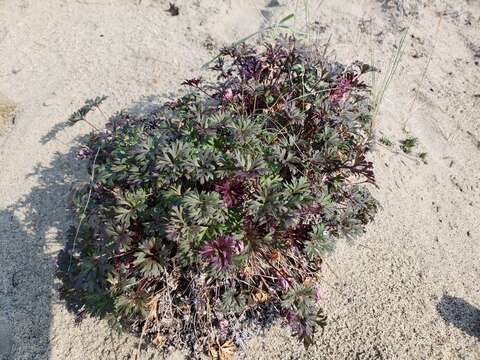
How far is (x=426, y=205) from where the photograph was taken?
10.9 feet

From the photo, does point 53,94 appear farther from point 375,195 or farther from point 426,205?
point 426,205

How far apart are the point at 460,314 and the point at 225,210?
1.75 m

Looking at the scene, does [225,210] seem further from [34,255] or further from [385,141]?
[385,141]

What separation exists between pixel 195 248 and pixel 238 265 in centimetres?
23

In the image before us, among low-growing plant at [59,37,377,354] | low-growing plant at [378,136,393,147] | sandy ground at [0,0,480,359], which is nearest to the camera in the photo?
low-growing plant at [59,37,377,354]

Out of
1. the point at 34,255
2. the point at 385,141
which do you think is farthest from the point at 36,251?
the point at 385,141

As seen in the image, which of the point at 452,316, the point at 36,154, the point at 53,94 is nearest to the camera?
the point at 452,316

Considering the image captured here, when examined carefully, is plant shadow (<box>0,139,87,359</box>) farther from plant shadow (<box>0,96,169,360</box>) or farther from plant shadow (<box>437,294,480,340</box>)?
plant shadow (<box>437,294,480,340</box>)

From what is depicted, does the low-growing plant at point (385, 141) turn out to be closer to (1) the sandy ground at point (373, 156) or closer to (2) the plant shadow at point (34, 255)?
(1) the sandy ground at point (373, 156)

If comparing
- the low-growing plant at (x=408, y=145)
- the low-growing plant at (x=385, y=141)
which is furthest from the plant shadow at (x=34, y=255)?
the low-growing plant at (x=408, y=145)

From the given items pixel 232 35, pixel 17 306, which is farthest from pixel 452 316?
pixel 232 35

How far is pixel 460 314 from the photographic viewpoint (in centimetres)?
279

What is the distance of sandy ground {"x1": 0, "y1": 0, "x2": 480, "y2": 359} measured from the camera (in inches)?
104

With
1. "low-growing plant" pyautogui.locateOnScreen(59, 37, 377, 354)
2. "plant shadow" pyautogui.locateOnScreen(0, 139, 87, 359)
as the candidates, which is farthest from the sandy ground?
"low-growing plant" pyautogui.locateOnScreen(59, 37, 377, 354)
